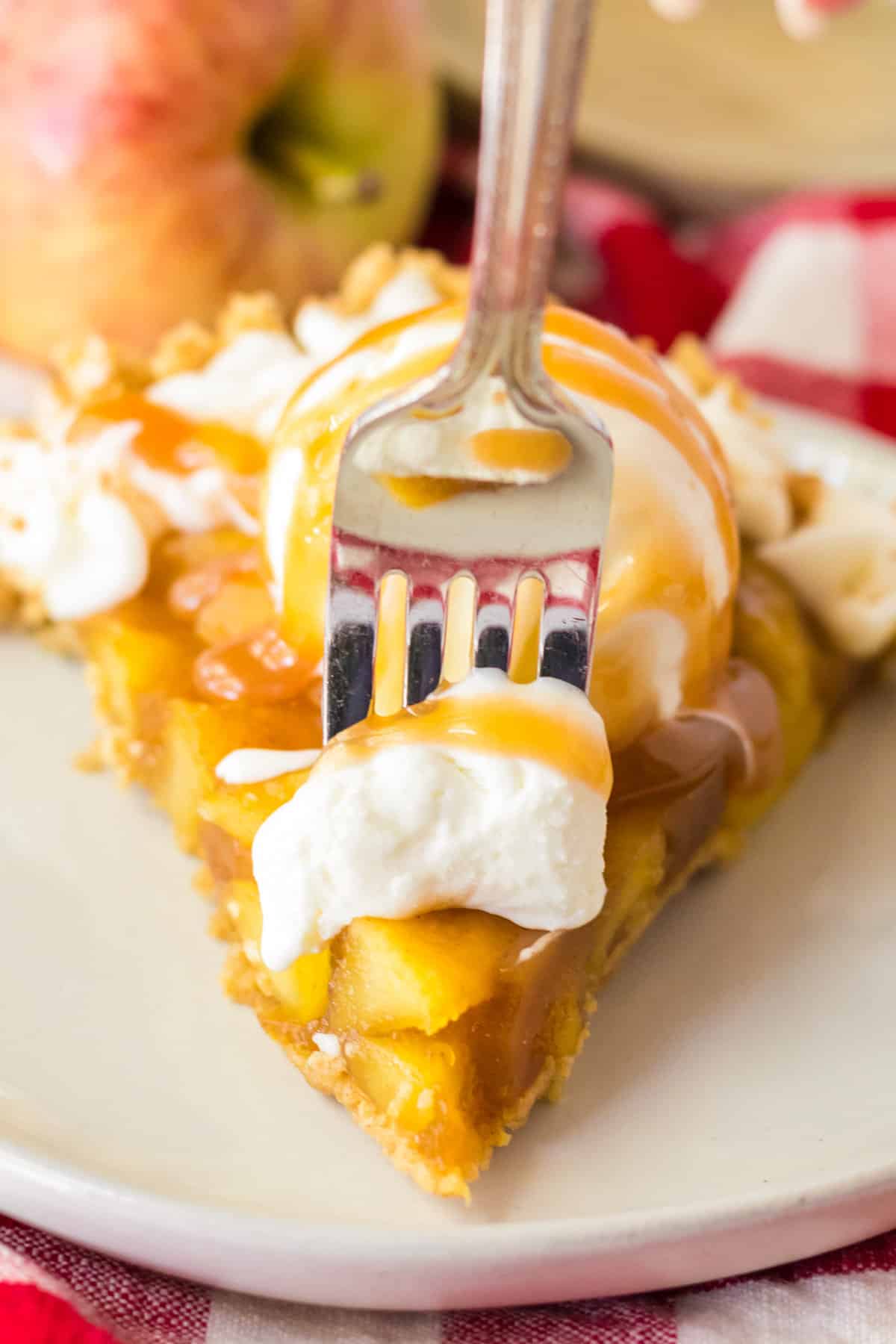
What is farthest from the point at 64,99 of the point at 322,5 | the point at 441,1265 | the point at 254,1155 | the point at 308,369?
the point at 441,1265

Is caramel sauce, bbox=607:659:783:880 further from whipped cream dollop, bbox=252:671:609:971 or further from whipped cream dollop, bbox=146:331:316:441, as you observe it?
whipped cream dollop, bbox=146:331:316:441

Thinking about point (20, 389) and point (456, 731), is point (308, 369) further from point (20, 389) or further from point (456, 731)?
point (456, 731)

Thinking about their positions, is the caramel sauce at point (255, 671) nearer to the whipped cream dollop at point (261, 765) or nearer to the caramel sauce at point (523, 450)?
the whipped cream dollop at point (261, 765)

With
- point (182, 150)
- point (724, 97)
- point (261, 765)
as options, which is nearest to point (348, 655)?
point (261, 765)

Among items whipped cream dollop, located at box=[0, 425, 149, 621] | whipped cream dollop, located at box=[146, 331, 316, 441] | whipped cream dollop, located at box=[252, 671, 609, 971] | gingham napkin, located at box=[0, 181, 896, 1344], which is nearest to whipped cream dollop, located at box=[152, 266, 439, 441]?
whipped cream dollop, located at box=[146, 331, 316, 441]

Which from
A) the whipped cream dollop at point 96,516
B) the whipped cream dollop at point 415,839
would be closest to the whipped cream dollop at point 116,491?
the whipped cream dollop at point 96,516

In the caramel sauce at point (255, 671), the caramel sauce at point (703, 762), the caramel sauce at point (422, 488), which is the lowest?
the caramel sauce at point (703, 762)

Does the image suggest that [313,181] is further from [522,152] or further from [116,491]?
[522,152]
